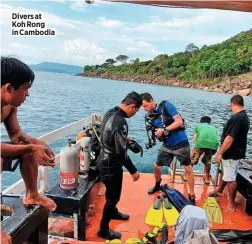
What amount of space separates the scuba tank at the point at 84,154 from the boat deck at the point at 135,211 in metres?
0.42

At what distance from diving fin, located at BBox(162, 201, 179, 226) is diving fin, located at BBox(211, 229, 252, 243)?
504mm

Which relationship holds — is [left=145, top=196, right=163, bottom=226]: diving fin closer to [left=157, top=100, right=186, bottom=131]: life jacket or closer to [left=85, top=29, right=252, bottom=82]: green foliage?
[left=157, top=100, right=186, bottom=131]: life jacket

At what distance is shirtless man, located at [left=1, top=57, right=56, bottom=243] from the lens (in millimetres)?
1749

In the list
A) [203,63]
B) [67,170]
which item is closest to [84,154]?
[67,170]

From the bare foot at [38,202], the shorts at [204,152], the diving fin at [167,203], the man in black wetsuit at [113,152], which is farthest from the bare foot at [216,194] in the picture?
the bare foot at [38,202]

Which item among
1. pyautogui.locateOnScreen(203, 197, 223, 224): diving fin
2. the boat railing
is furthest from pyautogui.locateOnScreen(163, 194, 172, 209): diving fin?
the boat railing

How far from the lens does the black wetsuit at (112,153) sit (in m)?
3.61

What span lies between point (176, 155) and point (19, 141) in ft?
10.1

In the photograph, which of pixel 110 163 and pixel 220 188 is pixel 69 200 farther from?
pixel 220 188

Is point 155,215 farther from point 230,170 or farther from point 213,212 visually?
point 230,170

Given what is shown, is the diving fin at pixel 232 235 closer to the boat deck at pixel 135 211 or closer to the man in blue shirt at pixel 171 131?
the boat deck at pixel 135 211

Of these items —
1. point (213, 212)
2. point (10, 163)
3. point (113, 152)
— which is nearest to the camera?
point (10, 163)

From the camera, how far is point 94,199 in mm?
4938

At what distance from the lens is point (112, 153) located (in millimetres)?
3736
